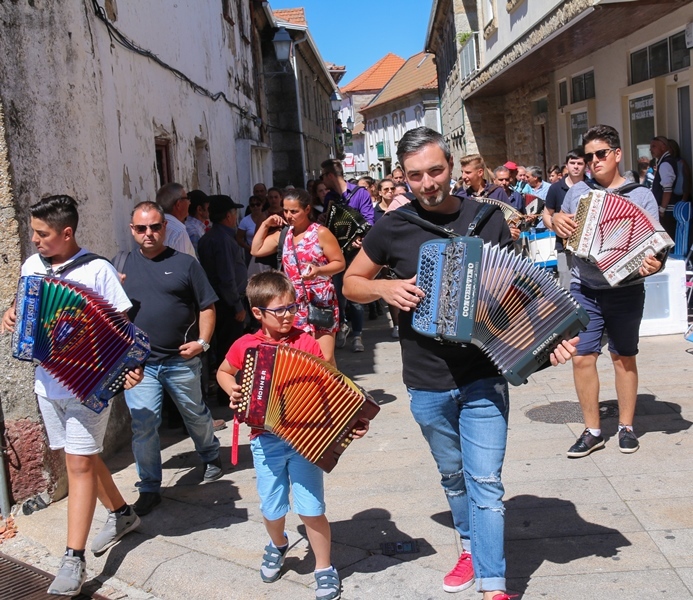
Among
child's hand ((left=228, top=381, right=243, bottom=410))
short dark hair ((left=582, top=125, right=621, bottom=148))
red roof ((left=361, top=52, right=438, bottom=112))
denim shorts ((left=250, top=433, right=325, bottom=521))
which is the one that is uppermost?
red roof ((left=361, top=52, right=438, bottom=112))

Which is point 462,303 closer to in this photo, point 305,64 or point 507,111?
point 507,111

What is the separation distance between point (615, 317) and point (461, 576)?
2201 mm

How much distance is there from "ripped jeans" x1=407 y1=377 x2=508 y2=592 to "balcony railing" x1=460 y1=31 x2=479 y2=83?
16690 millimetres

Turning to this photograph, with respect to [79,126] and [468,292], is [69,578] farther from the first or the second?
[79,126]

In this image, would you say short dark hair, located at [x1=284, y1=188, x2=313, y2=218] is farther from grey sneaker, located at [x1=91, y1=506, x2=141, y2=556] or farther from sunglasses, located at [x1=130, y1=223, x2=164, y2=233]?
grey sneaker, located at [x1=91, y1=506, x2=141, y2=556]

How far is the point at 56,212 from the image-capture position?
14.0ft

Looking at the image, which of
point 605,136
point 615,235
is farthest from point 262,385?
point 605,136


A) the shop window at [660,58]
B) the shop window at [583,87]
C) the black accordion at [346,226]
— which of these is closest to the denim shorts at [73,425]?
the black accordion at [346,226]

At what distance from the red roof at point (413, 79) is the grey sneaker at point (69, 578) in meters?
49.4

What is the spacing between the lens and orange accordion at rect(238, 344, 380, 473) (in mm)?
3576

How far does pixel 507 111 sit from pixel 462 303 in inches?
788

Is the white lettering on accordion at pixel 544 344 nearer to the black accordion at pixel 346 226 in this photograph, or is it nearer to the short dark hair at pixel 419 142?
the short dark hair at pixel 419 142

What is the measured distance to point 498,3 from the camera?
51.7 feet

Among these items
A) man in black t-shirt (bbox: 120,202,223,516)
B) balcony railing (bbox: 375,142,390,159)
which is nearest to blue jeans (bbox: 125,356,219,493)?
man in black t-shirt (bbox: 120,202,223,516)
